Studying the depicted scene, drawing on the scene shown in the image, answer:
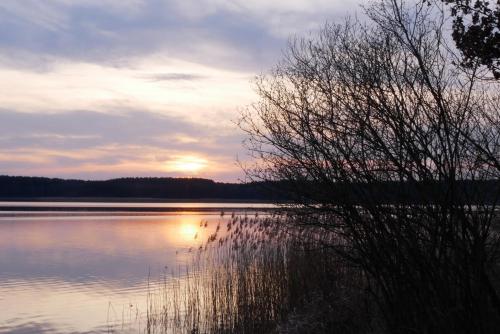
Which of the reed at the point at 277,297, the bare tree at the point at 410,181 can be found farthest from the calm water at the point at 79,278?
the bare tree at the point at 410,181

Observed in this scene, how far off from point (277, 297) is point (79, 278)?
8.91 m

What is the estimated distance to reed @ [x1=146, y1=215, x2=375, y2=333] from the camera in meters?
9.84

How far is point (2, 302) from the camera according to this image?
14.8 meters

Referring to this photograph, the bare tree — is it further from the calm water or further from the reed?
the calm water

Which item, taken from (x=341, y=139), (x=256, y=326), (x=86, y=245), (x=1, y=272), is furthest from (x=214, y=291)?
(x=86, y=245)

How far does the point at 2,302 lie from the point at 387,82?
1159 centimetres

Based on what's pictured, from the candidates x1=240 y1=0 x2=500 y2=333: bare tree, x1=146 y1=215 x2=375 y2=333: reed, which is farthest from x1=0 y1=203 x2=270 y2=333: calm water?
x1=240 y1=0 x2=500 y2=333: bare tree

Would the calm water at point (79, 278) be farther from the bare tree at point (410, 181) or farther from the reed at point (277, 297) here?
the bare tree at point (410, 181)

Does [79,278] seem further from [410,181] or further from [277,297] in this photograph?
[410,181]

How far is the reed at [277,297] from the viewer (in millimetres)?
9844

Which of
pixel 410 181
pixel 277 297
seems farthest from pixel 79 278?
pixel 410 181

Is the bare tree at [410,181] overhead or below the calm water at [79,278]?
overhead

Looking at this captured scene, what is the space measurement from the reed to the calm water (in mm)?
967

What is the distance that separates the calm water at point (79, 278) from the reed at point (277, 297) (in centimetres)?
97
